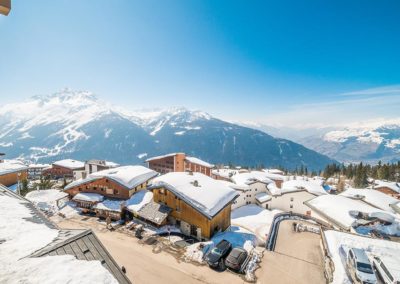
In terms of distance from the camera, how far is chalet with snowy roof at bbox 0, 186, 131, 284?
7.40 m

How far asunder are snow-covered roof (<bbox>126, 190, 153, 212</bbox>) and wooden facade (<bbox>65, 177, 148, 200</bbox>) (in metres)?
1.80

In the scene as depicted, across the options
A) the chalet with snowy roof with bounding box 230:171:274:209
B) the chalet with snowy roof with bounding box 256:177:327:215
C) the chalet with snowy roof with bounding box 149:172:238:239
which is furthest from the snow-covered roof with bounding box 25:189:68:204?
the chalet with snowy roof with bounding box 256:177:327:215

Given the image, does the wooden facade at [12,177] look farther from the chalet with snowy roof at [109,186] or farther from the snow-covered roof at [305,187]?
the snow-covered roof at [305,187]

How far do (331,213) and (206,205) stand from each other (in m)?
24.8

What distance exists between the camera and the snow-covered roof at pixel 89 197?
1437 inches

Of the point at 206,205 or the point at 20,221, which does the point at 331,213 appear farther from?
the point at 20,221

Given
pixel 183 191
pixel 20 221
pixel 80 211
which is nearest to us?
pixel 20 221

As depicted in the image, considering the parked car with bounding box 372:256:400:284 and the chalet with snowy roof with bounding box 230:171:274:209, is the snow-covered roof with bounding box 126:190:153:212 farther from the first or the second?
the chalet with snowy roof with bounding box 230:171:274:209

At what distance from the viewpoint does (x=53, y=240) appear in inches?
412

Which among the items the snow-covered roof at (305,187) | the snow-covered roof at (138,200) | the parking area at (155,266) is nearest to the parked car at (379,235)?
the parking area at (155,266)

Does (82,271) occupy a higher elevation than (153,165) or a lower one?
higher

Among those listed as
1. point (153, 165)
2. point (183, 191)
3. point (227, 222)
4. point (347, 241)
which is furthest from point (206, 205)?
point (153, 165)

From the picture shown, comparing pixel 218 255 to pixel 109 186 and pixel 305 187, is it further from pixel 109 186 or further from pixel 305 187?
pixel 305 187

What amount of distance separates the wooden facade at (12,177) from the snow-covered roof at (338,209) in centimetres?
6321
